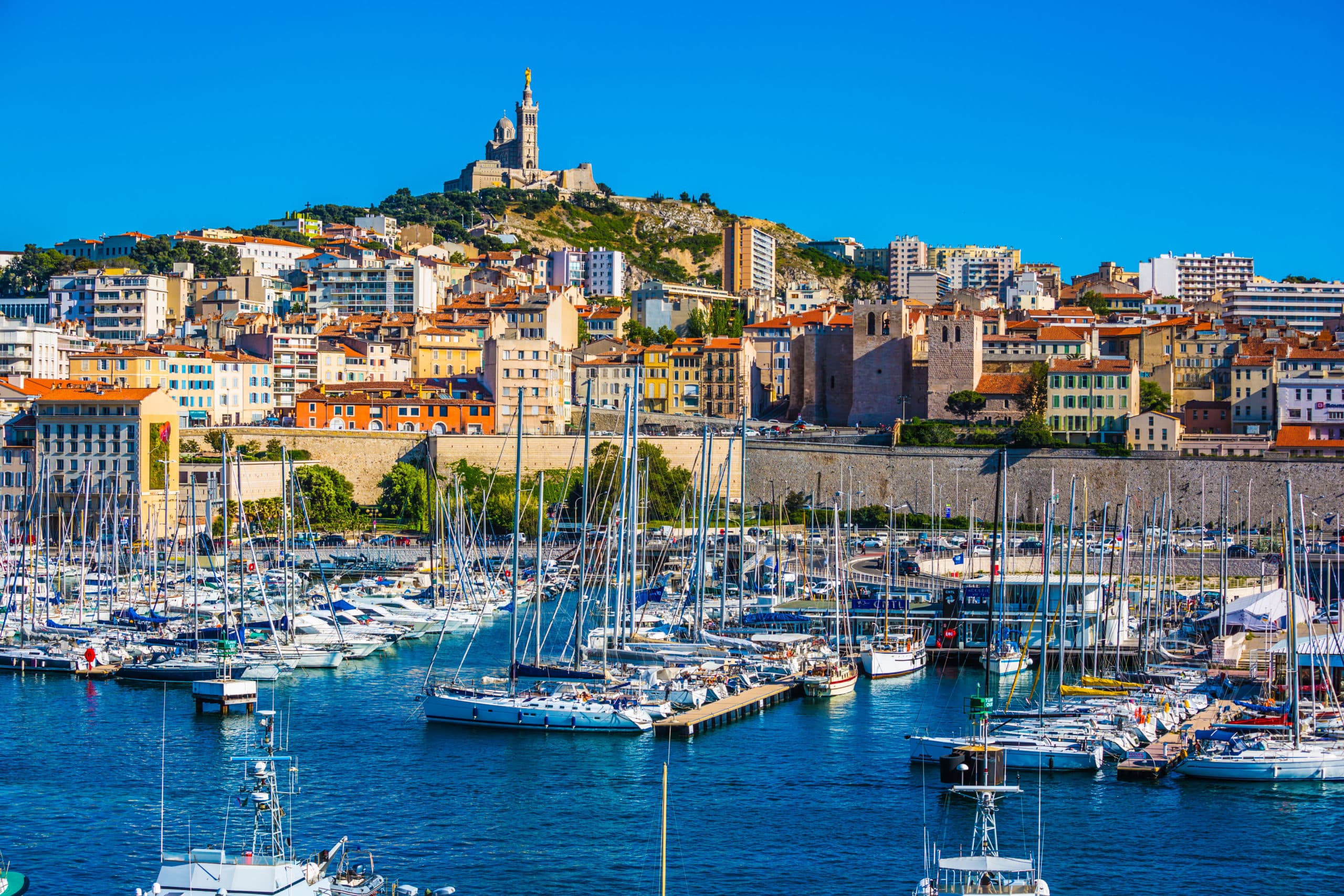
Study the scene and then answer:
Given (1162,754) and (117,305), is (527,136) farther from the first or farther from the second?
(1162,754)

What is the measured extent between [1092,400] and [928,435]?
576 cm

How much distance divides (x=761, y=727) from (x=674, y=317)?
66472 millimetres

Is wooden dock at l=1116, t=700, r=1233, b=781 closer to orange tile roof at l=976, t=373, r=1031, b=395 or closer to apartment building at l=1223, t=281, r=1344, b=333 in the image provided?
orange tile roof at l=976, t=373, r=1031, b=395

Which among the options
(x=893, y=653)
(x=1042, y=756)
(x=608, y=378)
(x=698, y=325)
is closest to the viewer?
(x=1042, y=756)

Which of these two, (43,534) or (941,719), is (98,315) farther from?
(941,719)

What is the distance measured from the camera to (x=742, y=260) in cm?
11219

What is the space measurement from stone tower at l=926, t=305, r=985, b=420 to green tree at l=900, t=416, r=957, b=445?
3.09m

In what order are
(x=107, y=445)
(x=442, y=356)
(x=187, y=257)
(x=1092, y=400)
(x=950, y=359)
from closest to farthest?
(x=107, y=445) → (x=1092, y=400) → (x=950, y=359) → (x=442, y=356) → (x=187, y=257)

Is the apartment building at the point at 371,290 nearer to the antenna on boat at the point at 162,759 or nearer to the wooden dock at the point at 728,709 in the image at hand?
the antenna on boat at the point at 162,759

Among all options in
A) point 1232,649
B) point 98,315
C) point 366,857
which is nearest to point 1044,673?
point 1232,649

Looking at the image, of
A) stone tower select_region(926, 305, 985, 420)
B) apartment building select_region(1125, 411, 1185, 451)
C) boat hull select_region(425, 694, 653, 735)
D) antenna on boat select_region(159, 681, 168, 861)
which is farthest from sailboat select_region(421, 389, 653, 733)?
stone tower select_region(926, 305, 985, 420)

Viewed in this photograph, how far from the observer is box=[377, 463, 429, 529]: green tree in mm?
56750

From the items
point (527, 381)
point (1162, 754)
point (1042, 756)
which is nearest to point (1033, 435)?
point (527, 381)

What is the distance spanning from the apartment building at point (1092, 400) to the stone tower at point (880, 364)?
23.9 feet
